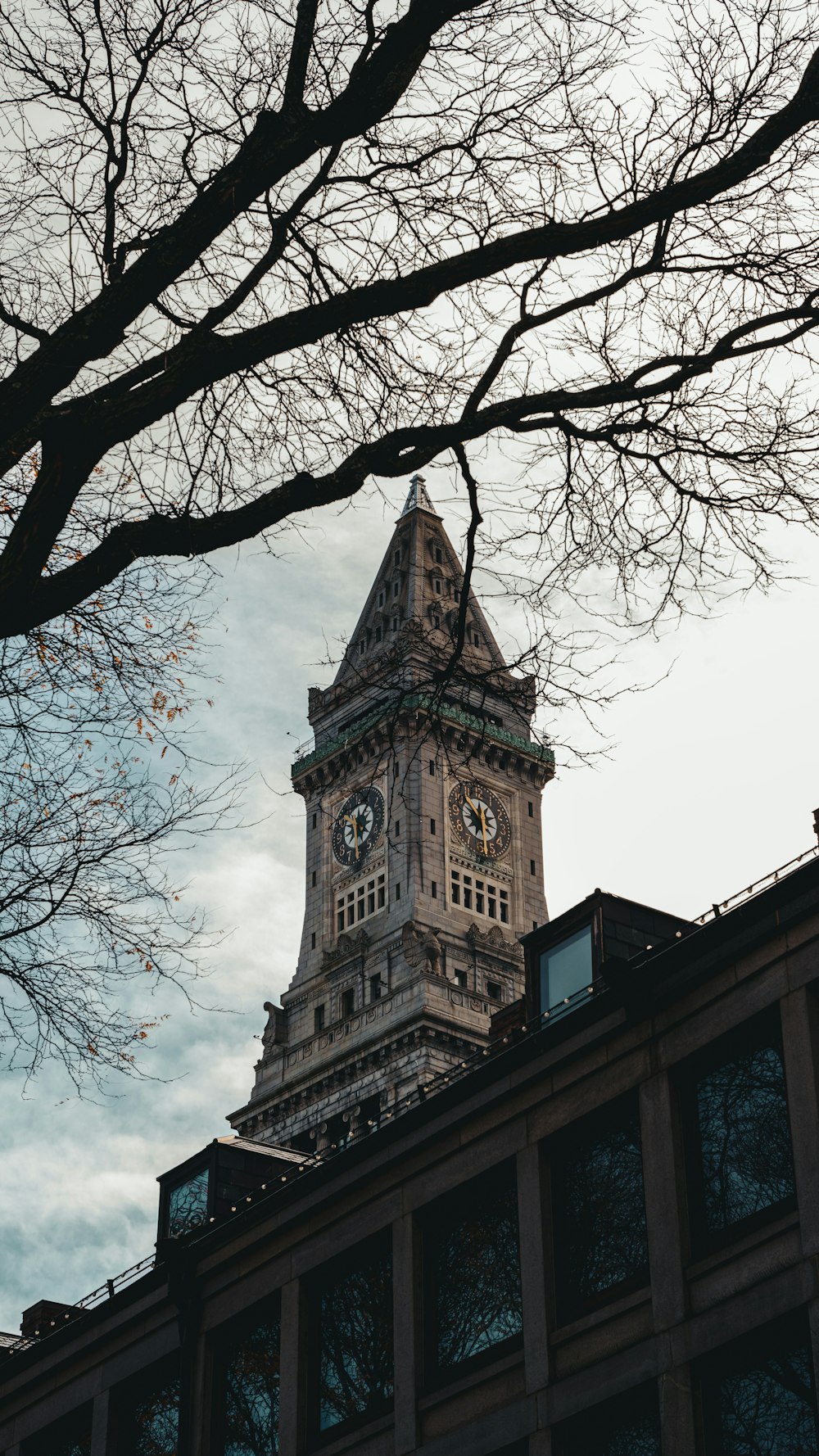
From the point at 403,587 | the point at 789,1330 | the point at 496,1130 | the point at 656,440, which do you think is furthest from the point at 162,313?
the point at 403,587

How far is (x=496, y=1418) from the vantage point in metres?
27.6

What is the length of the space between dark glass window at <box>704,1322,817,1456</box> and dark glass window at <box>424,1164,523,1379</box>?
4229mm

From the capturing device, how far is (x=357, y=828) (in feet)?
481

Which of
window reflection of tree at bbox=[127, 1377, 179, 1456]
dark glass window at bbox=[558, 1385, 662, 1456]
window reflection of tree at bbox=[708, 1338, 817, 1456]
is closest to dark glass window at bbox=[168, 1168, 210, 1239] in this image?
window reflection of tree at bbox=[127, 1377, 179, 1456]

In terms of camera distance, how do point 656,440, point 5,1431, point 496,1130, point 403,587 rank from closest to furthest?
1. point 656,440
2. point 496,1130
3. point 5,1431
4. point 403,587

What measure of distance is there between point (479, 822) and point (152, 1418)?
11083 cm

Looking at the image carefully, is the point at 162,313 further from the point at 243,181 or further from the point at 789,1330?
the point at 789,1330

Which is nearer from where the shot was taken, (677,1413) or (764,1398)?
(764,1398)

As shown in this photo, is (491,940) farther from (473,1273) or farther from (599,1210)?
(599,1210)

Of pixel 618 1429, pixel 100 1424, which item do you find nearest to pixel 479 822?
pixel 100 1424

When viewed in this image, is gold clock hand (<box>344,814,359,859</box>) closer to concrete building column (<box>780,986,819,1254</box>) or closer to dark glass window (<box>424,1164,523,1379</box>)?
dark glass window (<box>424,1164,523,1379</box>)

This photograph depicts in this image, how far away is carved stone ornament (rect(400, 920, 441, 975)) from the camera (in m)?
134

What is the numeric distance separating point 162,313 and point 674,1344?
1544cm

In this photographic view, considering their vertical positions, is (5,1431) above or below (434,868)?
below
